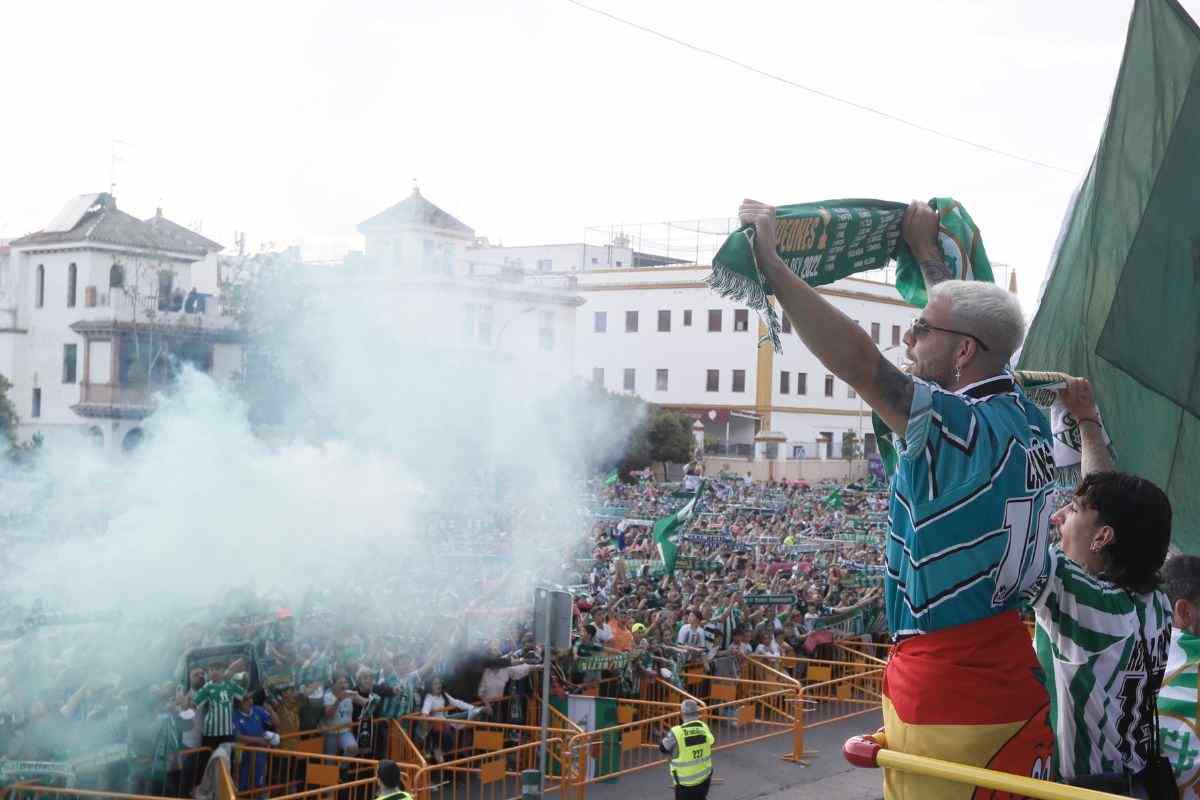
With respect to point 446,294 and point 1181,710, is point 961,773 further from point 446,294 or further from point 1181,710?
point 446,294

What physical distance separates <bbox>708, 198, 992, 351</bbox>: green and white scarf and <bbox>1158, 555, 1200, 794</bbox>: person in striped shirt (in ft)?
3.57

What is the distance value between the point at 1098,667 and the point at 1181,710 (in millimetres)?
560

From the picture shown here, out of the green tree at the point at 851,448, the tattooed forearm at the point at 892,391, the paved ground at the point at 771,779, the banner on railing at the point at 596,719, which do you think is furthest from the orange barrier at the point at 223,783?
the green tree at the point at 851,448

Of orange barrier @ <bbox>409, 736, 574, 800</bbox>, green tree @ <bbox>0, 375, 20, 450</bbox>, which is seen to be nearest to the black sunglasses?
orange barrier @ <bbox>409, 736, 574, 800</bbox>

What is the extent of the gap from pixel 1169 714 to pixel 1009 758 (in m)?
0.99

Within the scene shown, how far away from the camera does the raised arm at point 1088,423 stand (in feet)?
12.0

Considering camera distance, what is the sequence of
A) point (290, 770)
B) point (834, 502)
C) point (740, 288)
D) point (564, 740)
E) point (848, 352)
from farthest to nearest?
point (834, 502)
point (564, 740)
point (290, 770)
point (740, 288)
point (848, 352)

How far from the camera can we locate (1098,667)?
311 cm

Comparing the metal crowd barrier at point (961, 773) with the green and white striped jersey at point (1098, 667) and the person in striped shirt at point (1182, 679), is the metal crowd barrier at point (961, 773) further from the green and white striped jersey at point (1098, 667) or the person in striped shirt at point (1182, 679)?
the person in striped shirt at point (1182, 679)

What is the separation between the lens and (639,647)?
1520cm

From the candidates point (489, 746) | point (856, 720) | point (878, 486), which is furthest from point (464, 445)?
point (489, 746)

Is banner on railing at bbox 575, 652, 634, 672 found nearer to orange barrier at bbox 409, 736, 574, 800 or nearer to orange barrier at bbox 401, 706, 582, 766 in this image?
orange barrier at bbox 401, 706, 582, 766

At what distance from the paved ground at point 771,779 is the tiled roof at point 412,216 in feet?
81.8

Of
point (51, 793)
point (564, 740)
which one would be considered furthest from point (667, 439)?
point (51, 793)
